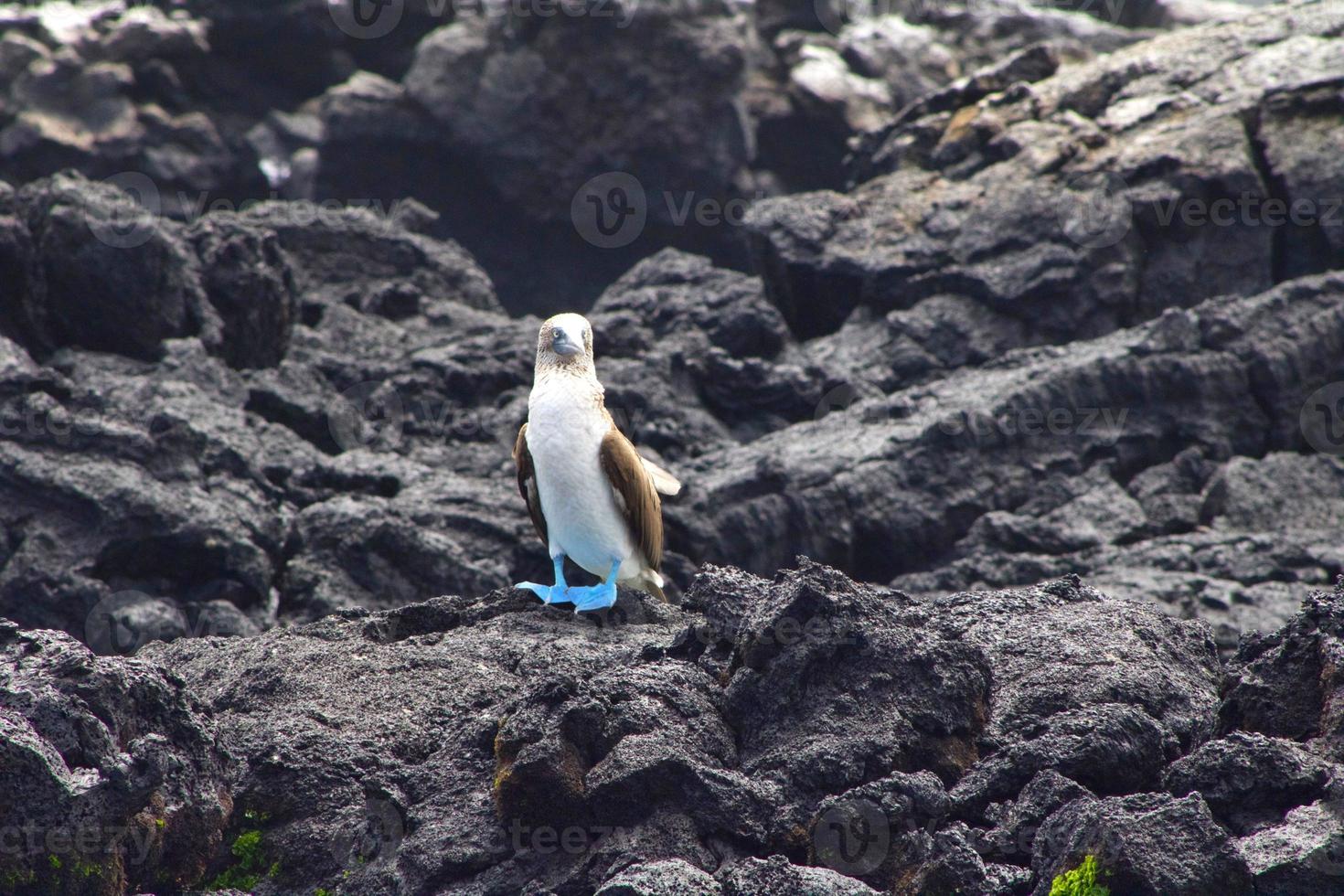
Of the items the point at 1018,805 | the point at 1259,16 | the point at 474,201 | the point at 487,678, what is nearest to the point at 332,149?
the point at 474,201

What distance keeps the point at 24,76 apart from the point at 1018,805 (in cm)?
3041

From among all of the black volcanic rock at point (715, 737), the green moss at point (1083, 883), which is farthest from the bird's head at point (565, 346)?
the green moss at point (1083, 883)

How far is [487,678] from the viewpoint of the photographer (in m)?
8.32

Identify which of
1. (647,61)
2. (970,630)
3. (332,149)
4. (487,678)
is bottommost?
(487,678)

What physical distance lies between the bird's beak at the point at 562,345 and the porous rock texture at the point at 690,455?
76.3 inches

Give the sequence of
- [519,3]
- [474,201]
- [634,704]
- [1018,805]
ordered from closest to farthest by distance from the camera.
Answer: [1018,805] → [634,704] → [519,3] → [474,201]

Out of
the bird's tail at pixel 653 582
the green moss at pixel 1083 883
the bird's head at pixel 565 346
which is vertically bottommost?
the bird's tail at pixel 653 582

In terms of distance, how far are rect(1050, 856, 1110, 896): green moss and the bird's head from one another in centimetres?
529

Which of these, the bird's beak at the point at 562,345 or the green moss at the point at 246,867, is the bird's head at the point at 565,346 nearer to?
the bird's beak at the point at 562,345

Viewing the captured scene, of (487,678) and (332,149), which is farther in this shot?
(332,149)

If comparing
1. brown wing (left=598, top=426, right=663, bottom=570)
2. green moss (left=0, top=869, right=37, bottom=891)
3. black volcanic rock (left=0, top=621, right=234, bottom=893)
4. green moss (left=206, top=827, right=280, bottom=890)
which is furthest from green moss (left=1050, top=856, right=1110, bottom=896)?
brown wing (left=598, top=426, right=663, bottom=570)

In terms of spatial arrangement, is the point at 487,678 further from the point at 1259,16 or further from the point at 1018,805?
the point at 1259,16

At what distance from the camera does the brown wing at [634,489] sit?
32.2ft

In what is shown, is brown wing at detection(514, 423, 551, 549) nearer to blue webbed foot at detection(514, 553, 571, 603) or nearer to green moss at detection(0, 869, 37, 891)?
blue webbed foot at detection(514, 553, 571, 603)
